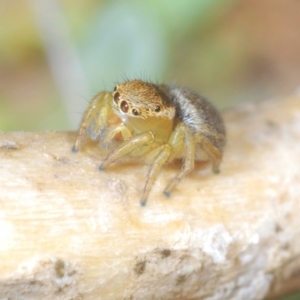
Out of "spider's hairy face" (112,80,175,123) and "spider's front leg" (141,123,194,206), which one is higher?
"spider's hairy face" (112,80,175,123)

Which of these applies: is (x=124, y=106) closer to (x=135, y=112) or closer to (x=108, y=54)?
(x=135, y=112)

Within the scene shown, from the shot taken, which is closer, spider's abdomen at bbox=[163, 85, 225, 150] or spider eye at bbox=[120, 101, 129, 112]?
spider eye at bbox=[120, 101, 129, 112]

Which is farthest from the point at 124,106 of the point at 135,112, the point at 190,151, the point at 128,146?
the point at 190,151

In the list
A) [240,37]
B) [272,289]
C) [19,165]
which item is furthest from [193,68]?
[19,165]

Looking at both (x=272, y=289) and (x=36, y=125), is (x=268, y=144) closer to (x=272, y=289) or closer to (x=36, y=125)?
(x=272, y=289)

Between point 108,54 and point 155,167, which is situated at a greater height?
point 155,167

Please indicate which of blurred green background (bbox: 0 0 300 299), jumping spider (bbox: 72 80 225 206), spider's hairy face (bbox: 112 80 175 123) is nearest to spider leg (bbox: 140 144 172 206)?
jumping spider (bbox: 72 80 225 206)

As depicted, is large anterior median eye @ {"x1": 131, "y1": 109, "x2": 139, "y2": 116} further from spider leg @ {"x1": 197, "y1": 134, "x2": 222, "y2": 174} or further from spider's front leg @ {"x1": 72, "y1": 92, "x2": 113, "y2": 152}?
spider leg @ {"x1": 197, "y1": 134, "x2": 222, "y2": 174}
